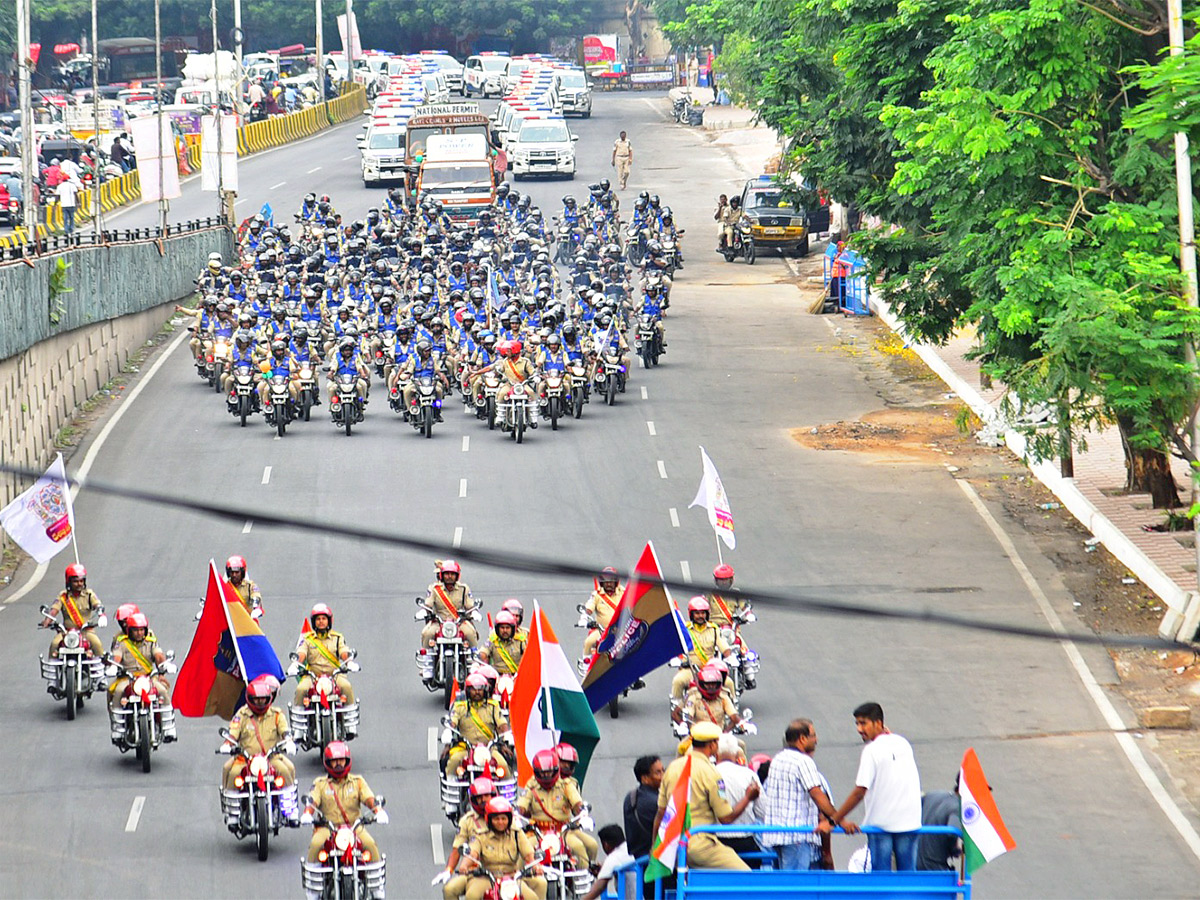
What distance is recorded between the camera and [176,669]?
2012cm

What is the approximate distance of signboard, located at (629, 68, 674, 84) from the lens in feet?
349

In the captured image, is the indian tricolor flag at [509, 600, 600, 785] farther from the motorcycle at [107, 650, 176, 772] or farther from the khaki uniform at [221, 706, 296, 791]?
the motorcycle at [107, 650, 176, 772]

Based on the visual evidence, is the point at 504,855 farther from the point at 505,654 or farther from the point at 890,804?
the point at 505,654

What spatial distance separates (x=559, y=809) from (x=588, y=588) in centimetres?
991

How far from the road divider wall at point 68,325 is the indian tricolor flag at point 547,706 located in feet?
47.7

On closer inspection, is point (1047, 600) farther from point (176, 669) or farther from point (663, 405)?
point (663, 405)

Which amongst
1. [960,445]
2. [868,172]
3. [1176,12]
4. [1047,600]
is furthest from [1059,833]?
[868,172]

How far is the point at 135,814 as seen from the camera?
52.4 feet

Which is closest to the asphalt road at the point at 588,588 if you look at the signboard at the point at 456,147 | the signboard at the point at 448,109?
the signboard at the point at 456,147

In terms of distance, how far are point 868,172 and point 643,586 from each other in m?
16.5

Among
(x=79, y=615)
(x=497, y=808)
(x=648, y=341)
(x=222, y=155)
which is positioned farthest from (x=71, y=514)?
(x=222, y=155)

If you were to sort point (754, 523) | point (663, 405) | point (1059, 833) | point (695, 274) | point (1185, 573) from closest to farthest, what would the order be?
point (1059, 833)
point (1185, 573)
point (754, 523)
point (663, 405)
point (695, 274)

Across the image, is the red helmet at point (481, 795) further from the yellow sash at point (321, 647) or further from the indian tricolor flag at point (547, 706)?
the yellow sash at point (321, 647)

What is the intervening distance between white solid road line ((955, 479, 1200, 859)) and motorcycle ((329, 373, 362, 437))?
33.2 feet
